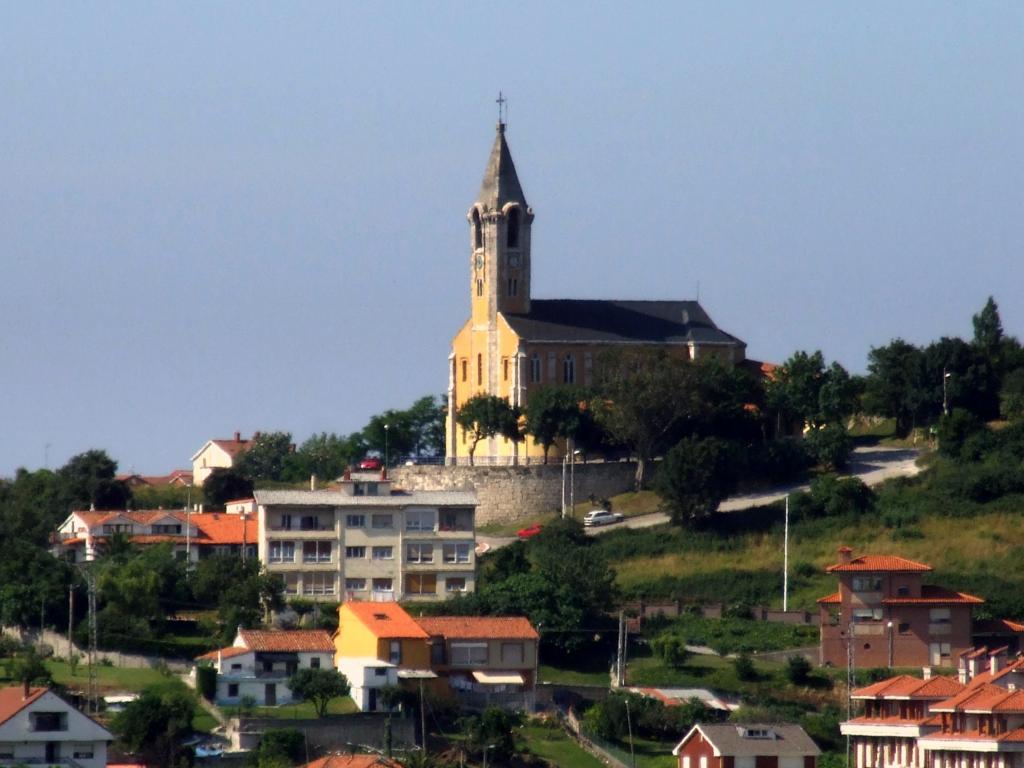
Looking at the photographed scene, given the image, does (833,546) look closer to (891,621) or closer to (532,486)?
(891,621)

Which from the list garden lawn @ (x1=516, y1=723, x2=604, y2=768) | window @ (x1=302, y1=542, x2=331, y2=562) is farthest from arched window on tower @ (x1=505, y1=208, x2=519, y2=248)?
garden lawn @ (x1=516, y1=723, x2=604, y2=768)

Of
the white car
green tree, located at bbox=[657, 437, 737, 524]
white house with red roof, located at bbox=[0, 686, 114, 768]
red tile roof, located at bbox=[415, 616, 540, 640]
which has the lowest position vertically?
white house with red roof, located at bbox=[0, 686, 114, 768]

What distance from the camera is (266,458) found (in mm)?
122062

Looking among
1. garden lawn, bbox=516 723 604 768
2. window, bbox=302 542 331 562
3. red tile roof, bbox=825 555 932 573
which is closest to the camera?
garden lawn, bbox=516 723 604 768

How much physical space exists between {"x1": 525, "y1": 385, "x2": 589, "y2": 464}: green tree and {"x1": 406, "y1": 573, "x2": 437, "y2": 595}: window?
15.9 m

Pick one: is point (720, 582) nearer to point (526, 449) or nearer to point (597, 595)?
point (597, 595)

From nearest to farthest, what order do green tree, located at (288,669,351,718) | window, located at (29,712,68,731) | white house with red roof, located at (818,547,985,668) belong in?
window, located at (29,712,68,731) < green tree, located at (288,669,351,718) < white house with red roof, located at (818,547,985,668)

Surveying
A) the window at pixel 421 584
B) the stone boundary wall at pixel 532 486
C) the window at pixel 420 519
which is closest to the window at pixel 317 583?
the window at pixel 421 584

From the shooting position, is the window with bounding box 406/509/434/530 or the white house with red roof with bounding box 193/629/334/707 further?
the window with bounding box 406/509/434/530

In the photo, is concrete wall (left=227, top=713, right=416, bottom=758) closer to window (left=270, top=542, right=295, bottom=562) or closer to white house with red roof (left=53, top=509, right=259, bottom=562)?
window (left=270, top=542, right=295, bottom=562)

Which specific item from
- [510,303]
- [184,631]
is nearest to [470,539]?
[184,631]

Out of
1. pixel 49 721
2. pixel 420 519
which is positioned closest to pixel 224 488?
pixel 420 519

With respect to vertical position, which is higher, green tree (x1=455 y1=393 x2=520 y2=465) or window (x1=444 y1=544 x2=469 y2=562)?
green tree (x1=455 y1=393 x2=520 y2=465)

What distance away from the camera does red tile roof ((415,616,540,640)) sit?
7962 centimetres
